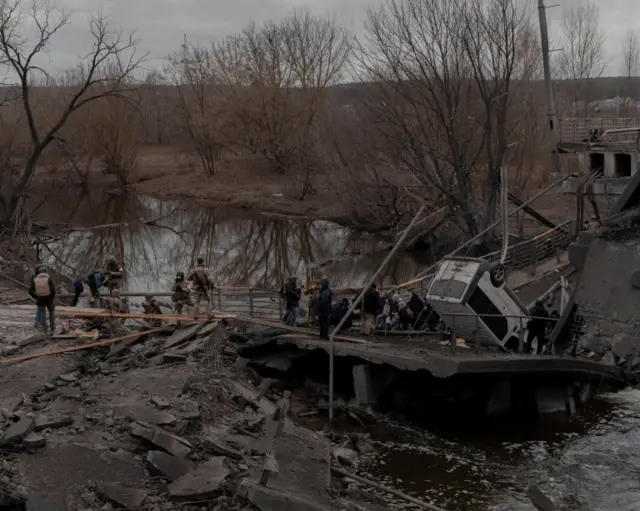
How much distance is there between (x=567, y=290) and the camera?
19.9 metres

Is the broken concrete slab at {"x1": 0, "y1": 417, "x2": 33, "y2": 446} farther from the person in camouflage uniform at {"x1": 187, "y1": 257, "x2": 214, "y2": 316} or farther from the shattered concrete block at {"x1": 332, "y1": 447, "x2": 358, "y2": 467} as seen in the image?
the person in camouflage uniform at {"x1": 187, "y1": 257, "x2": 214, "y2": 316}

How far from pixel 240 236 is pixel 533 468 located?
33914mm

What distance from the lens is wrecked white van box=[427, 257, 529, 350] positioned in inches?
658

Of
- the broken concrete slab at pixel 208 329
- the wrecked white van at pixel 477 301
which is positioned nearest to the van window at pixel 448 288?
the wrecked white van at pixel 477 301

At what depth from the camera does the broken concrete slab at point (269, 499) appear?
30.8ft

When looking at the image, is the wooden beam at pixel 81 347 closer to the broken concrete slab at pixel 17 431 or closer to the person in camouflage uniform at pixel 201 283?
the person in camouflage uniform at pixel 201 283

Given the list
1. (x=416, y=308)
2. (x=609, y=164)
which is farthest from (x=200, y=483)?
(x=609, y=164)

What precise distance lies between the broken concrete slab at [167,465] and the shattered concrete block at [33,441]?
57.5 inches

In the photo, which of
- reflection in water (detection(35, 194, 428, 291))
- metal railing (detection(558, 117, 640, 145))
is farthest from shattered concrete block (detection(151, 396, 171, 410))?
metal railing (detection(558, 117, 640, 145))

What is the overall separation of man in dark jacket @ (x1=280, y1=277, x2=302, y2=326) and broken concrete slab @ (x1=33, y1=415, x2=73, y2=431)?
7428 mm

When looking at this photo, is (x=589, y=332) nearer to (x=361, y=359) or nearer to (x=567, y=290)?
(x=567, y=290)

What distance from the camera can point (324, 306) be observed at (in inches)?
655

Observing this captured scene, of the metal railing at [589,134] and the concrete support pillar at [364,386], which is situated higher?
the metal railing at [589,134]

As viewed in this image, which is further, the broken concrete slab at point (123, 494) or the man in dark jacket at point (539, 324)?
the man in dark jacket at point (539, 324)
